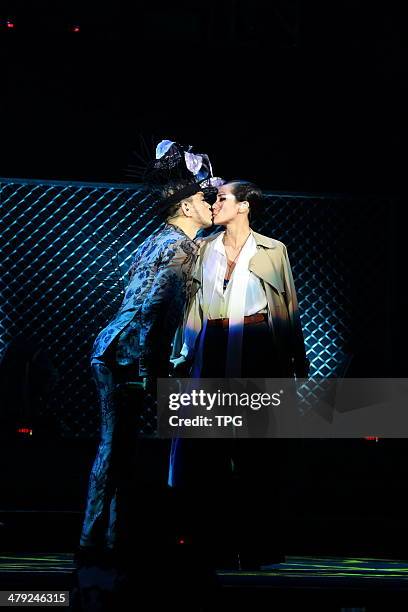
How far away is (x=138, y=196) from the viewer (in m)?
4.47

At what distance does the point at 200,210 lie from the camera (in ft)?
9.97

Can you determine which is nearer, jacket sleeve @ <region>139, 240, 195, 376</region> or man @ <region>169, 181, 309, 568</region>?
jacket sleeve @ <region>139, 240, 195, 376</region>

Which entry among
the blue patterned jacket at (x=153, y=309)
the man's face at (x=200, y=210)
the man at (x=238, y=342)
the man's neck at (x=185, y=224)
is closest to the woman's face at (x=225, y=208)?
the man at (x=238, y=342)

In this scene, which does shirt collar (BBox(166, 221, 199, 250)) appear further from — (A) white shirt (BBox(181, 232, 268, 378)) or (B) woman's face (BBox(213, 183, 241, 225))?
(B) woman's face (BBox(213, 183, 241, 225))

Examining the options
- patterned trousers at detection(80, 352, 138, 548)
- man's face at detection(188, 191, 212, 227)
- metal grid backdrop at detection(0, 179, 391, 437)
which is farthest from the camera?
Answer: metal grid backdrop at detection(0, 179, 391, 437)

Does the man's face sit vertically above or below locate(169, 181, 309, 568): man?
above

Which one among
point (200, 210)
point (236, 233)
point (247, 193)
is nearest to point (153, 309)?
point (200, 210)

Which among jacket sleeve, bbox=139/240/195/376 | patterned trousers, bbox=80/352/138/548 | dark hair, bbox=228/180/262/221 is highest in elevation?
dark hair, bbox=228/180/262/221

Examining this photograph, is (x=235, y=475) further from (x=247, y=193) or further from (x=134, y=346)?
(x=247, y=193)

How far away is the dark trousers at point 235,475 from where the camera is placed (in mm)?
2904

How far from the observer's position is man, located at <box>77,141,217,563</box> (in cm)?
269

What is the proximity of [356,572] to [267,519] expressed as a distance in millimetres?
497

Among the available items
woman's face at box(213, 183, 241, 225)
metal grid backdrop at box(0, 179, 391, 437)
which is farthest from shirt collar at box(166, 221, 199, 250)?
metal grid backdrop at box(0, 179, 391, 437)

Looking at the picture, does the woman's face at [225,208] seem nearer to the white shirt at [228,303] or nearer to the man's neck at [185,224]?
the white shirt at [228,303]
